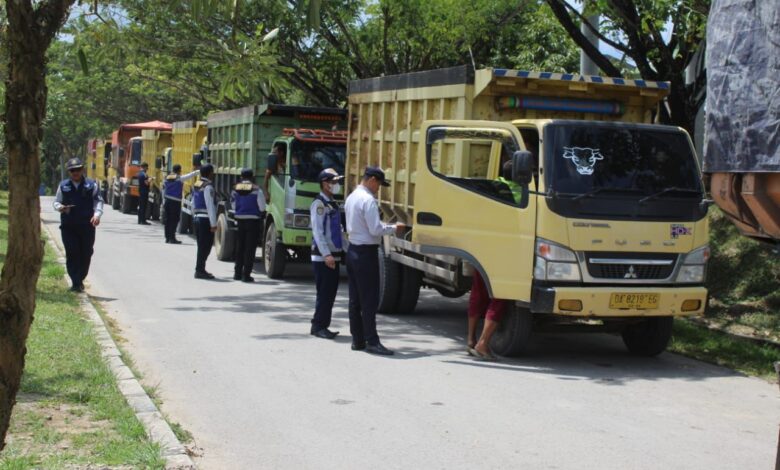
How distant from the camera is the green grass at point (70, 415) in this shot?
5.77m

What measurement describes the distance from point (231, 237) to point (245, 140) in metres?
1.79

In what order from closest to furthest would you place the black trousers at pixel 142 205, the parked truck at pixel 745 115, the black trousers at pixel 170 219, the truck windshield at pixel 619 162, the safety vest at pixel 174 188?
the parked truck at pixel 745 115 < the truck windshield at pixel 619 162 < the black trousers at pixel 170 219 < the safety vest at pixel 174 188 < the black trousers at pixel 142 205

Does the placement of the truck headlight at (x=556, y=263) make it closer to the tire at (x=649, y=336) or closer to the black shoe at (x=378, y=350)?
the tire at (x=649, y=336)

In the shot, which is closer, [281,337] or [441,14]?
[281,337]

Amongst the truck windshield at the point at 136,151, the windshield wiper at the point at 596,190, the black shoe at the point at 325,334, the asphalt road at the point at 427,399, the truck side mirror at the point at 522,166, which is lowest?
the asphalt road at the point at 427,399

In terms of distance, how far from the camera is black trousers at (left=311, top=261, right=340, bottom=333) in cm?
1048

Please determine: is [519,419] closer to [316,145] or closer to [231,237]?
[316,145]

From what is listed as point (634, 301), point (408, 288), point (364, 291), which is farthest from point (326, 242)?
point (634, 301)

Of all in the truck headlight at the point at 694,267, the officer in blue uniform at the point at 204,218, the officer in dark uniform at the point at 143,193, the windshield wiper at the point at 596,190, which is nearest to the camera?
the windshield wiper at the point at 596,190

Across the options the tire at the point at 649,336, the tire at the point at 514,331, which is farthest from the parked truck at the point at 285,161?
the tire at the point at 649,336

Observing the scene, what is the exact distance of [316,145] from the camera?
15953mm

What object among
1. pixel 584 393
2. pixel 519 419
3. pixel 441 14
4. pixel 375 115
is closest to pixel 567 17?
pixel 375 115

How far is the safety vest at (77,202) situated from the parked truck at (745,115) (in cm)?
892

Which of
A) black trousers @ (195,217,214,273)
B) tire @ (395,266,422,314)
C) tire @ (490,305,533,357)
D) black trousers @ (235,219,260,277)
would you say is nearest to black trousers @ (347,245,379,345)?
tire @ (490,305,533,357)
